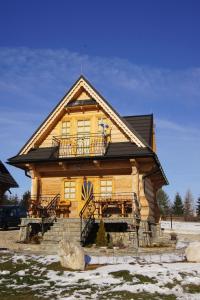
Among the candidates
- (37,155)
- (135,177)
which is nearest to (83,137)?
(37,155)

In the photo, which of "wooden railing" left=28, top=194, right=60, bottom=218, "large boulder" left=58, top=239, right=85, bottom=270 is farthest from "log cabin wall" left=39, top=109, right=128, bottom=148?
"large boulder" left=58, top=239, right=85, bottom=270

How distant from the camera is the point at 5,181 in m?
32.4

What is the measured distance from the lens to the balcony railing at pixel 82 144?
2252cm

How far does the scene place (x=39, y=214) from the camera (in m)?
21.7

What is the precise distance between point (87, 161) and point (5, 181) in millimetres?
12470

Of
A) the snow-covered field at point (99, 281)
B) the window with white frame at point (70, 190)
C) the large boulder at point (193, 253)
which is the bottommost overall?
the snow-covered field at point (99, 281)

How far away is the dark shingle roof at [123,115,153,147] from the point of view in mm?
24031

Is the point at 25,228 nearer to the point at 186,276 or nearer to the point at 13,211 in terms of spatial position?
the point at 13,211

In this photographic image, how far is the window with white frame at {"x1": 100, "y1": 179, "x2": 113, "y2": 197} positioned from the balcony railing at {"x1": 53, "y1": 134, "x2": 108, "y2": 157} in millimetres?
1684

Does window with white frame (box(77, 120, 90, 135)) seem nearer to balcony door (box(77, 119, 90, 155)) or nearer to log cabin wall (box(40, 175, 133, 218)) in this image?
balcony door (box(77, 119, 90, 155))

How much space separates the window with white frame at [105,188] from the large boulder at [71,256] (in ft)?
29.9

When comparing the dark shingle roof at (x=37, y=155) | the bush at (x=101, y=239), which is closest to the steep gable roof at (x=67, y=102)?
the dark shingle roof at (x=37, y=155)

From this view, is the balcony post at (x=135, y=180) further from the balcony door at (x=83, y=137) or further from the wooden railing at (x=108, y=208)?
the balcony door at (x=83, y=137)

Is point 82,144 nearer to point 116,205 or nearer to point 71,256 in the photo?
point 116,205
